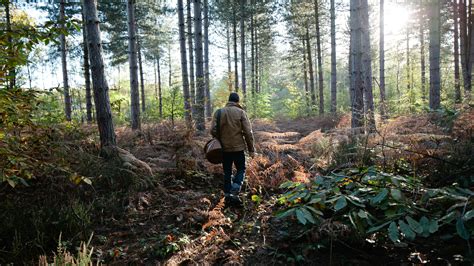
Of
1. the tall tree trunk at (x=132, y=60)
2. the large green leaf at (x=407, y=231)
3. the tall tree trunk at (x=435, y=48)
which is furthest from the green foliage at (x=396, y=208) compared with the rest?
the tall tree trunk at (x=435, y=48)

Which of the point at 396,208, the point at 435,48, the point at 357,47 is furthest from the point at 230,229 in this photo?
the point at 435,48

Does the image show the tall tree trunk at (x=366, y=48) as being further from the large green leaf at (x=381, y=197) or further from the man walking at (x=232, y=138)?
the large green leaf at (x=381, y=197)

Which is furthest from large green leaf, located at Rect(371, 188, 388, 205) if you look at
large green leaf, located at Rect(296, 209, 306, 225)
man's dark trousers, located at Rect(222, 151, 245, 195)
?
man's dark trousers, located at Rect(222, 151, 245, 195)

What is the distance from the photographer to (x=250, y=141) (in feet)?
17.3

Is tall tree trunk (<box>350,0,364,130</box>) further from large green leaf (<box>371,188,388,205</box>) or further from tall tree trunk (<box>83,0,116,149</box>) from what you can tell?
tall tree trunk (<box>83,0,116,149</box>)

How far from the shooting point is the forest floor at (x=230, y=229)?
3.04 meters

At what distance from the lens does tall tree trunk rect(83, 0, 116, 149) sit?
5.71 meters

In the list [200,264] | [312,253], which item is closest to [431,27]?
[312,253]

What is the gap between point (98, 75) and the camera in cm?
585

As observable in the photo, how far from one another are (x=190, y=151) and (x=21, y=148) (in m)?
4.17

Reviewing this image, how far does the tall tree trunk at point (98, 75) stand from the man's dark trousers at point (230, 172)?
2.62 metres

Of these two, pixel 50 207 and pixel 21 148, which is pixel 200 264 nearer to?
pixel 21 148

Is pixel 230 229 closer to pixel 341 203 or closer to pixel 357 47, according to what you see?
pixel 341 203

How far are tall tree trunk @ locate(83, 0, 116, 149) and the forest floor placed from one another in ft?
3.51
